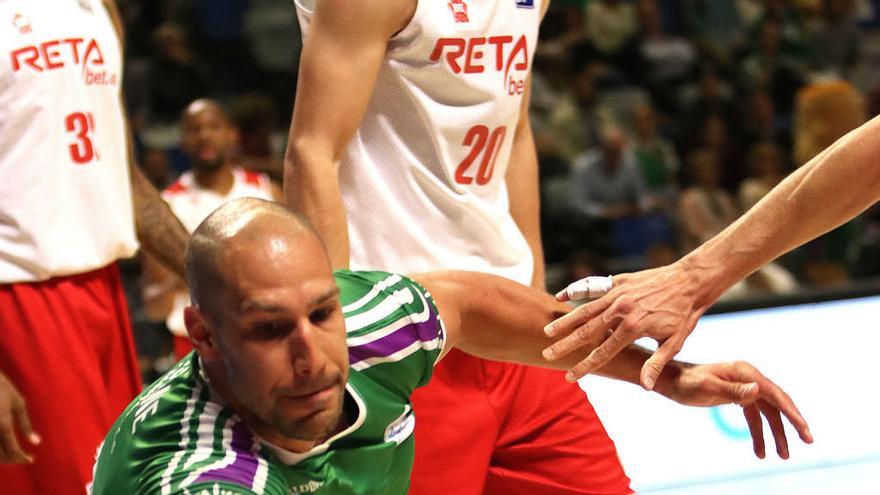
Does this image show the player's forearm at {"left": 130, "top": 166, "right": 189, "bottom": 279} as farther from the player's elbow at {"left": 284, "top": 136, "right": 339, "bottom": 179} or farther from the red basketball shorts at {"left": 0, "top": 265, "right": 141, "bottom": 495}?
the player's elbow at {"left": 284, "top": 136, "right": 339, "bottom": 179}

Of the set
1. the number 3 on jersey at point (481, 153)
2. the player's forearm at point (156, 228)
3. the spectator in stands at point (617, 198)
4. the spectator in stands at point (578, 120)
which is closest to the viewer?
the number 3 on jersey at point (481, 153)

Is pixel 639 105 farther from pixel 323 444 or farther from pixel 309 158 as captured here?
pixel 323 444

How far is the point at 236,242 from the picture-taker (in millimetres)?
2152

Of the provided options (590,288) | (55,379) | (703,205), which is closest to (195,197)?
(55,379)

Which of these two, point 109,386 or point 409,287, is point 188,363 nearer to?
point 409,287

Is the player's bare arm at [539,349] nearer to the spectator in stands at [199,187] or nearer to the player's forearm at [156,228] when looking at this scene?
the player's forearm at [156,228]

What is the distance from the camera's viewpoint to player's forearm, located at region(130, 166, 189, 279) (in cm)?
378

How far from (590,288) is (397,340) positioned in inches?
22.2

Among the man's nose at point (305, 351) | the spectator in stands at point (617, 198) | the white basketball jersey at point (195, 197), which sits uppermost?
the man's nose at point (305, 351)

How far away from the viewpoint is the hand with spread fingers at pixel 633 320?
9.20 feet

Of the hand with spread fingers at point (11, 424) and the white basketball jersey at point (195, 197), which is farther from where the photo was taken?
the white basketball jersey at point (195, 197)

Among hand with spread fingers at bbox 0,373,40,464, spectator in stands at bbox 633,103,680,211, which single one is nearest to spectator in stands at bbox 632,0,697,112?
spectator in stands at bbox 633,103,680,211

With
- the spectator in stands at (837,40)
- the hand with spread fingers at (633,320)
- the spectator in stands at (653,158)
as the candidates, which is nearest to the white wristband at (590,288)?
the hand with spread fingers at (633,320)

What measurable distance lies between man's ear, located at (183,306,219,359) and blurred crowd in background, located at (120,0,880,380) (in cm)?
444
